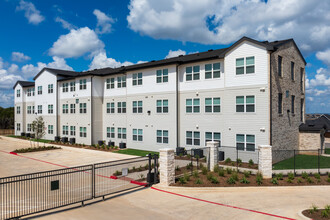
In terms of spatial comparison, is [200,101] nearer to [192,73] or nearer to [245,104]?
[192,73]

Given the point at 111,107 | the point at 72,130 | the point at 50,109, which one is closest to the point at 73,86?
the point at 72,130

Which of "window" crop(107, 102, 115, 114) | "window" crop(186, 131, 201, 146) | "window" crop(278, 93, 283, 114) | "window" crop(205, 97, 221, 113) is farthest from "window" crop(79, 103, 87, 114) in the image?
Answer: "window" crop(278, 93, 283, 114)

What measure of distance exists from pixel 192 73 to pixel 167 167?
45.6 ft

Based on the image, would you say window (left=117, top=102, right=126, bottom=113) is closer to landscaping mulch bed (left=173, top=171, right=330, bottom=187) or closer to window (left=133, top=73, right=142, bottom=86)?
window (left=133, top=73, right=142, bottom=86)

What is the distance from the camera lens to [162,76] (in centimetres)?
2742

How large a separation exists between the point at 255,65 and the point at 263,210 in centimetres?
1392

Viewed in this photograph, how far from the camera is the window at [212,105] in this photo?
23.6 m

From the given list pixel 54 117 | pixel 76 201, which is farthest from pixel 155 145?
pixel 54 117

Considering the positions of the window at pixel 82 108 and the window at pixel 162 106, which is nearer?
the window at pixel 162 106

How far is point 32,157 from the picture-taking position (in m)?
25.0

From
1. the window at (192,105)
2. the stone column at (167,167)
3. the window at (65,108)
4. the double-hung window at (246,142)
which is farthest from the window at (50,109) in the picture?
the stone column at (167,167)

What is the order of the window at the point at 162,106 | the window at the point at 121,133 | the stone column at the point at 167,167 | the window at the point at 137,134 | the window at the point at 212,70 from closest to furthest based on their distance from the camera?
1. the stone column at the point at 167,167
2. the window at the point at 212,70
3. the window at the point at 162,106
4. the window at the point at 137,134
5. the window at the point at 121,133

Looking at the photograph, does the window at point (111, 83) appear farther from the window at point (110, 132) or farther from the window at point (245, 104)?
the window at point (245, 104)

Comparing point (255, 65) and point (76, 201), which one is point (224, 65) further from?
point (76, 201)
